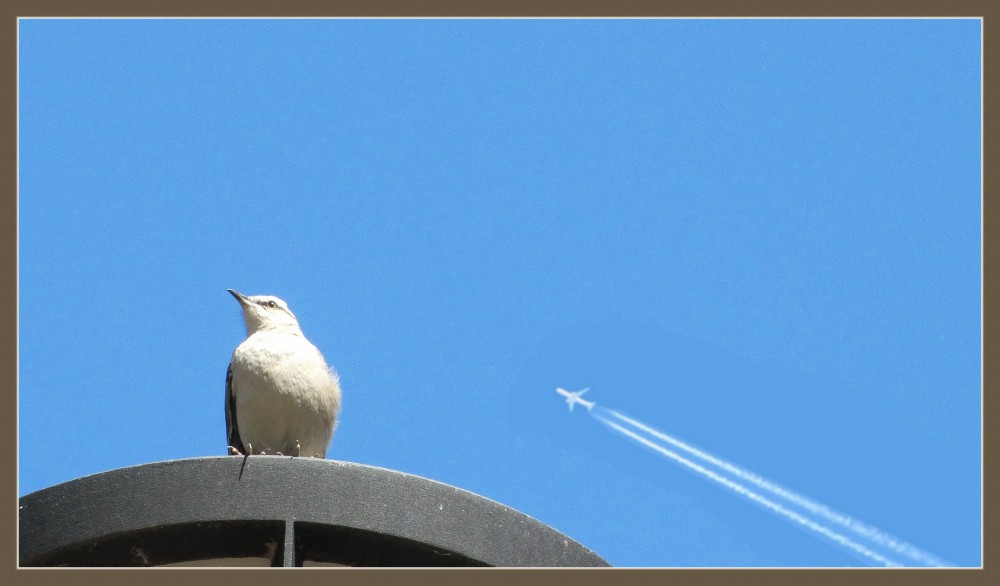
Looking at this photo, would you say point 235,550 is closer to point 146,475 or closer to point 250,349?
point 146,475

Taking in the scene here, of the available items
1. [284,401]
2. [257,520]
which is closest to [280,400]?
[284,401]

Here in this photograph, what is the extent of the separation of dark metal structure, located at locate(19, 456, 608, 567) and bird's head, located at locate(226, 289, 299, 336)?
33.0ft

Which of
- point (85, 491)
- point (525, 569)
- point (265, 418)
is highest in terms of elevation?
point (265, 418)

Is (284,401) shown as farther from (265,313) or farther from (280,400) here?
(265,313)

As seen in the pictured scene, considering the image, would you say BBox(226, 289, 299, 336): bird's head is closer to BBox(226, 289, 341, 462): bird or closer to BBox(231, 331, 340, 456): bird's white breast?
BBox(226, 289, 341, 462): bird

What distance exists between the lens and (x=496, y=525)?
31.2 ft

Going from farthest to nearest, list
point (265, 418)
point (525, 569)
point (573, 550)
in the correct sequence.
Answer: point (265, 418)
point (573, 550)
point (525, 569)

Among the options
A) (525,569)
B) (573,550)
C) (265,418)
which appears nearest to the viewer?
(525,569)

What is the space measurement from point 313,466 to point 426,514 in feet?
2.98

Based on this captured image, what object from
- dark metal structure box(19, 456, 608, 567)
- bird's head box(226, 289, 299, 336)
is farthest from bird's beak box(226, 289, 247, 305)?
dark metal structure box(19, 456, 608, 567)

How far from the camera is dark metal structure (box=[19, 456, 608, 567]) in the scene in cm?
912

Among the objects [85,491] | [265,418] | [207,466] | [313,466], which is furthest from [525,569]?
[265,418]

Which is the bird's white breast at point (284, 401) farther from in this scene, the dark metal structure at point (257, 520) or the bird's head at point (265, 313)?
the dark metal structure at point (257, 520)

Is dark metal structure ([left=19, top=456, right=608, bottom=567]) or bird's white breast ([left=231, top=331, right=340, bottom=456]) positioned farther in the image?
bird's white breast ([left=231, top=331, right=340, bottom=456])
